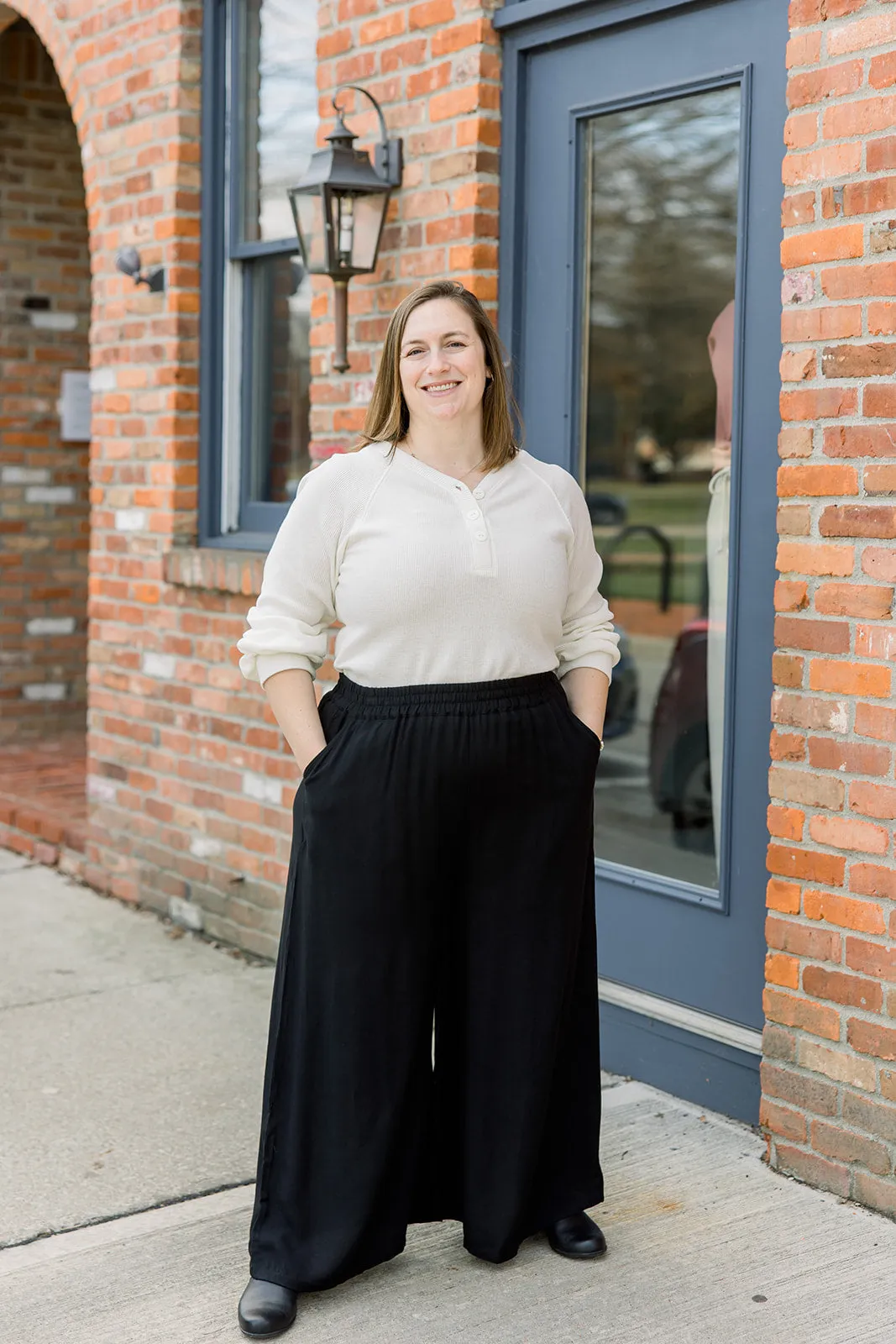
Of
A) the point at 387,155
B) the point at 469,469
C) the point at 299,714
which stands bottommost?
the point at 299,714

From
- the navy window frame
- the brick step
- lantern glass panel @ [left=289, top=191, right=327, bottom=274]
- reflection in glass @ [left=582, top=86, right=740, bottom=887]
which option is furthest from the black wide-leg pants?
the brick step

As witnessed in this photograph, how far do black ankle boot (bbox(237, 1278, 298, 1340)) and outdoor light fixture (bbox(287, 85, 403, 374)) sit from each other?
270 centimetres

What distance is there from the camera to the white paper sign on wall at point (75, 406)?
7.82 metres

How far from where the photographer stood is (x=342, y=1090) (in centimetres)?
289

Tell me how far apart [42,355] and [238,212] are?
8.86 ft

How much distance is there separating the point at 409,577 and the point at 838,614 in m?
0.98

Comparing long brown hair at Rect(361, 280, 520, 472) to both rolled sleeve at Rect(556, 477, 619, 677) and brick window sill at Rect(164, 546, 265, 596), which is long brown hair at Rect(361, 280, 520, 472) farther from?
brick window sill at Rect(164, 546, 265, 596)

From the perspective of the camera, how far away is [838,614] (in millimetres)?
3242

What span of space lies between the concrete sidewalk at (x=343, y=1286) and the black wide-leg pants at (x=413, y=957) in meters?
0.13

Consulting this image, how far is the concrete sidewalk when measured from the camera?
112 inches

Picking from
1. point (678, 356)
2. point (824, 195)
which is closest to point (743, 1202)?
point (824, 195)

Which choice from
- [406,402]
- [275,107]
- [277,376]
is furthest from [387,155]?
[406,402]

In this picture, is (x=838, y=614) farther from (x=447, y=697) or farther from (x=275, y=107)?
(x=275, y=107)

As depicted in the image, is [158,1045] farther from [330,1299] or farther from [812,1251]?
[812,1251]
